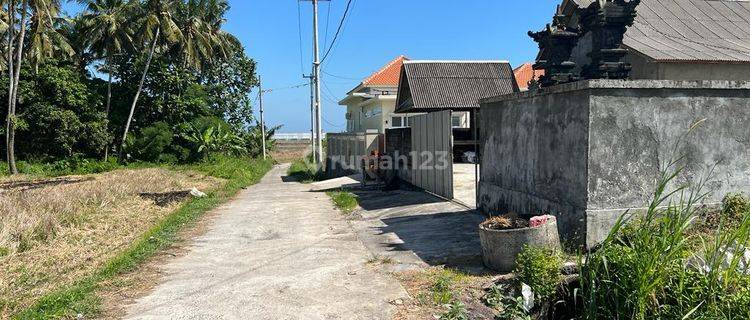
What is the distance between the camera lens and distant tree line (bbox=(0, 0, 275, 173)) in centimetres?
2825

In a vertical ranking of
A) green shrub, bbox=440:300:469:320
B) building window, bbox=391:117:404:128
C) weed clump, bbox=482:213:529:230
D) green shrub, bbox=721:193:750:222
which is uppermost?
building window, bbox=391:117:404:128

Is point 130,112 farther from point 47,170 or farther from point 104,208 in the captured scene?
point 104,208

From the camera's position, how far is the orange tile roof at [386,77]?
34.4 metres

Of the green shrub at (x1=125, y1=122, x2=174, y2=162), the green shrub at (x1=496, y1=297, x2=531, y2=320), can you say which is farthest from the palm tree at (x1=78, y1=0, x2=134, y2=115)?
the green shrub at (x1=496, y1=297, x2=531, y2=320)

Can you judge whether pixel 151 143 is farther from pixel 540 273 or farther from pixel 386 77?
pixel 540 273

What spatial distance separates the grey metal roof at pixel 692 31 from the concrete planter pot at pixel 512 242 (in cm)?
946

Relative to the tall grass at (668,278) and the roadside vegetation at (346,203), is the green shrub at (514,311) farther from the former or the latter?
the roadside vegetation at (346,203)

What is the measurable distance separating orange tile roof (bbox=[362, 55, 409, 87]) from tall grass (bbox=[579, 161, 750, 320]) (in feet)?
99.6

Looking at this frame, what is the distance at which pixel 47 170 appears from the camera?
28.9 meters

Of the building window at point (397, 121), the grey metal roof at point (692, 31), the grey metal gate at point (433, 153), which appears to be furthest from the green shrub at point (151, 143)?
the grey metal roof at point (692, 31)

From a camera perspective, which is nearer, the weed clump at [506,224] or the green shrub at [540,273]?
the green shrub at [540,273]

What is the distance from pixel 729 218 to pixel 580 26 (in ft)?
9.86

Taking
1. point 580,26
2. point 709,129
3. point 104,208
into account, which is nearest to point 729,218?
point 709,129

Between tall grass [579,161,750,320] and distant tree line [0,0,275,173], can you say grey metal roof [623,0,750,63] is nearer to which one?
tall grass [579,161,750,320]
